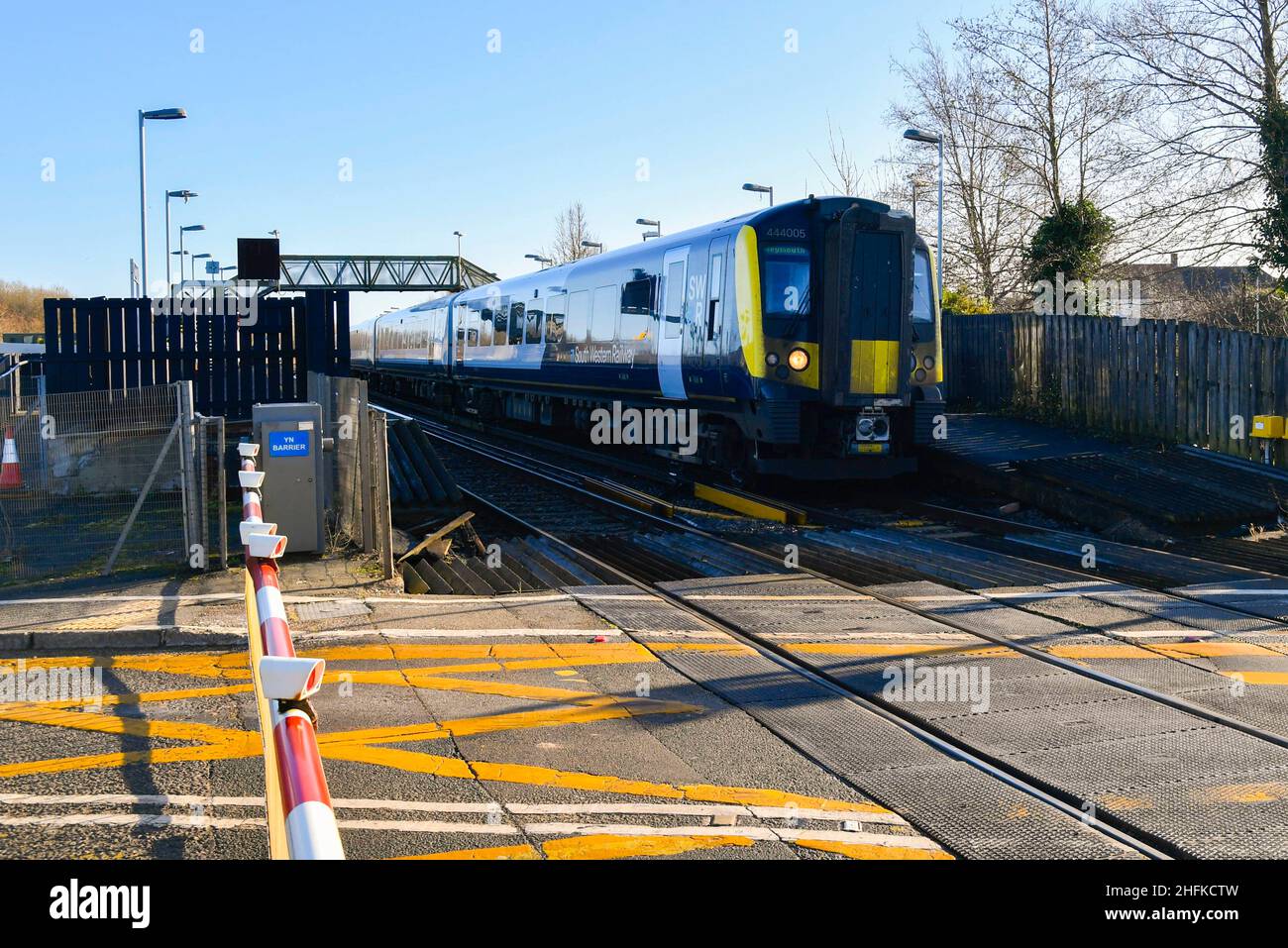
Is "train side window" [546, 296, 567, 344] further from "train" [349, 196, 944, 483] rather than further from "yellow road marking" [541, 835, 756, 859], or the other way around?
"yellow road marking" [541, 835, 756, 859]

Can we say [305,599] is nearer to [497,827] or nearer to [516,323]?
[497,827]

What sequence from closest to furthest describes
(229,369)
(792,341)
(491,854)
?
(491,854), (792,341), (229,369)

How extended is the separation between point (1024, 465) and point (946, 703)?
914 centimetres

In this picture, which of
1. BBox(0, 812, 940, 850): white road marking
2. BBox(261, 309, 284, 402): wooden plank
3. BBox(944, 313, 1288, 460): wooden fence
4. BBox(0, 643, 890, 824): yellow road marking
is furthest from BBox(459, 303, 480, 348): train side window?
BBox(0, 812, 940, 850): white road marking

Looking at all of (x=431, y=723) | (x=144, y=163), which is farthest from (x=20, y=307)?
(x=431, y=723)

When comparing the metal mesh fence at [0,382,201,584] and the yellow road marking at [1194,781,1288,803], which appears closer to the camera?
the yellow road marking at [1194,781,1288,803]

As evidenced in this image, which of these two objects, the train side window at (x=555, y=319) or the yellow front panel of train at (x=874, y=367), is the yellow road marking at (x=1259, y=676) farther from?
the train side window at (x=555, y=319)

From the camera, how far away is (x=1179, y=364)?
52.7ft

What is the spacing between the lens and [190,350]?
48.8 feet

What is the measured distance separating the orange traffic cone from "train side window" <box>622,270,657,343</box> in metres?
8.29

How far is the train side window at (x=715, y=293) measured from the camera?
14.7 m

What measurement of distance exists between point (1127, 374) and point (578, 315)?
875 cm

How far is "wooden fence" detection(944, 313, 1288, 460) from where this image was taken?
15031 millimetres

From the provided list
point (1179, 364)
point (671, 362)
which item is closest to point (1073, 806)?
point (671, 362)
